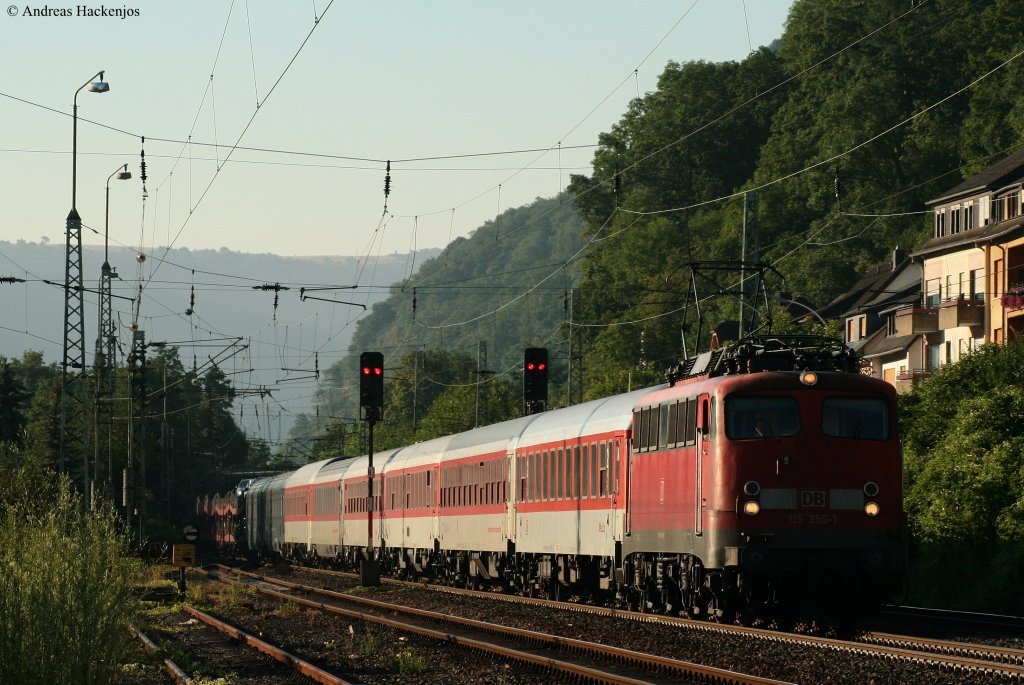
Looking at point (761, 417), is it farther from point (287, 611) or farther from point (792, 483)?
point (287, 611)

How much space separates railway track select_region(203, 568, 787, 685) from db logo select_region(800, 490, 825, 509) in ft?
10.5

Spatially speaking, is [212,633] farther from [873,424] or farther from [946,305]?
[946,305]

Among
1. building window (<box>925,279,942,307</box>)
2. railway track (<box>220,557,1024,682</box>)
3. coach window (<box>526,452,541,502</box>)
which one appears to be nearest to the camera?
railway track (<box>220,557,1024,682</box>)

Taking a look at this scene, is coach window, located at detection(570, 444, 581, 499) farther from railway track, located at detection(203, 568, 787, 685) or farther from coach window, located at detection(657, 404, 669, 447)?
coach window, located at detection(657, 404, 669, 447)

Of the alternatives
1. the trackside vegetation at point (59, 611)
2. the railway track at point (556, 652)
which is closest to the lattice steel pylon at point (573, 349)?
the railway track at point (556, 652)

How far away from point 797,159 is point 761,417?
9191 centimetres

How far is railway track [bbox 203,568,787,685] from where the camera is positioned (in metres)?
16.9

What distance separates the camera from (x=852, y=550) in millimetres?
21109

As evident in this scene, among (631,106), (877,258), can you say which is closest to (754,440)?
(877,258)

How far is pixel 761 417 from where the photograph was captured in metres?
21.6

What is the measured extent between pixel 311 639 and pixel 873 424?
9.17 meters

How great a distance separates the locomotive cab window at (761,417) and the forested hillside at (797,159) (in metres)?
60.4

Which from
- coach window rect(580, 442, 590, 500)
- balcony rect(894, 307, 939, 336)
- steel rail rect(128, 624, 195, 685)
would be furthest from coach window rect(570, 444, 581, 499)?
balcony rect(894, 307, 939, 336)

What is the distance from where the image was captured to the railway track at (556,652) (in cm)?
1688
